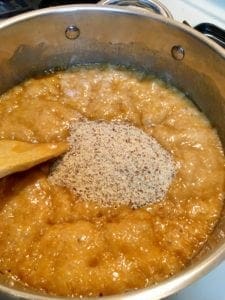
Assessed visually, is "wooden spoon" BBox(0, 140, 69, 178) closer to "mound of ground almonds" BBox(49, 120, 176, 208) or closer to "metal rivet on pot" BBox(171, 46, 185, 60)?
"mound of ground almonds" BBox(49, 120, 176, 208)

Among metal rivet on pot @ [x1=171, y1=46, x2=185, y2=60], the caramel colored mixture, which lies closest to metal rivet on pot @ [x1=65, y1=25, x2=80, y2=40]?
the caramel colored mixture

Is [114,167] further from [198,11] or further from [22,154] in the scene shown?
[198,11]

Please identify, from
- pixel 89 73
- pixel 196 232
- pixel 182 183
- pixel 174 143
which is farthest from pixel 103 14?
pixel 196 232

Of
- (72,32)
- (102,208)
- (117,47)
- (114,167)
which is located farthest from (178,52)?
(102,208)

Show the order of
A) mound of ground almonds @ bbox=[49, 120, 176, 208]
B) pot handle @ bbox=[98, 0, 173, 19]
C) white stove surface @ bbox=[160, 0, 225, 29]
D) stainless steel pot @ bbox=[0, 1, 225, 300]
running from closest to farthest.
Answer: mound of ground almonds @ bbox=[49, 120, 176, 208] < stainless steel pot @ bbox=[0, 1, 225, 300] < pot handle @ bbox=[98, 0, 173, 19] < white stove surface @ bbox=[160, 0, 225, 29]

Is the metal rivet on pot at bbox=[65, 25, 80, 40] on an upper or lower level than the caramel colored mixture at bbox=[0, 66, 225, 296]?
upper

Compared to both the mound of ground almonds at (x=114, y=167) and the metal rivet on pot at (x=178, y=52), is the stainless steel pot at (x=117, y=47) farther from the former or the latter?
the mound of ground almonds at (x=114, y=167)
